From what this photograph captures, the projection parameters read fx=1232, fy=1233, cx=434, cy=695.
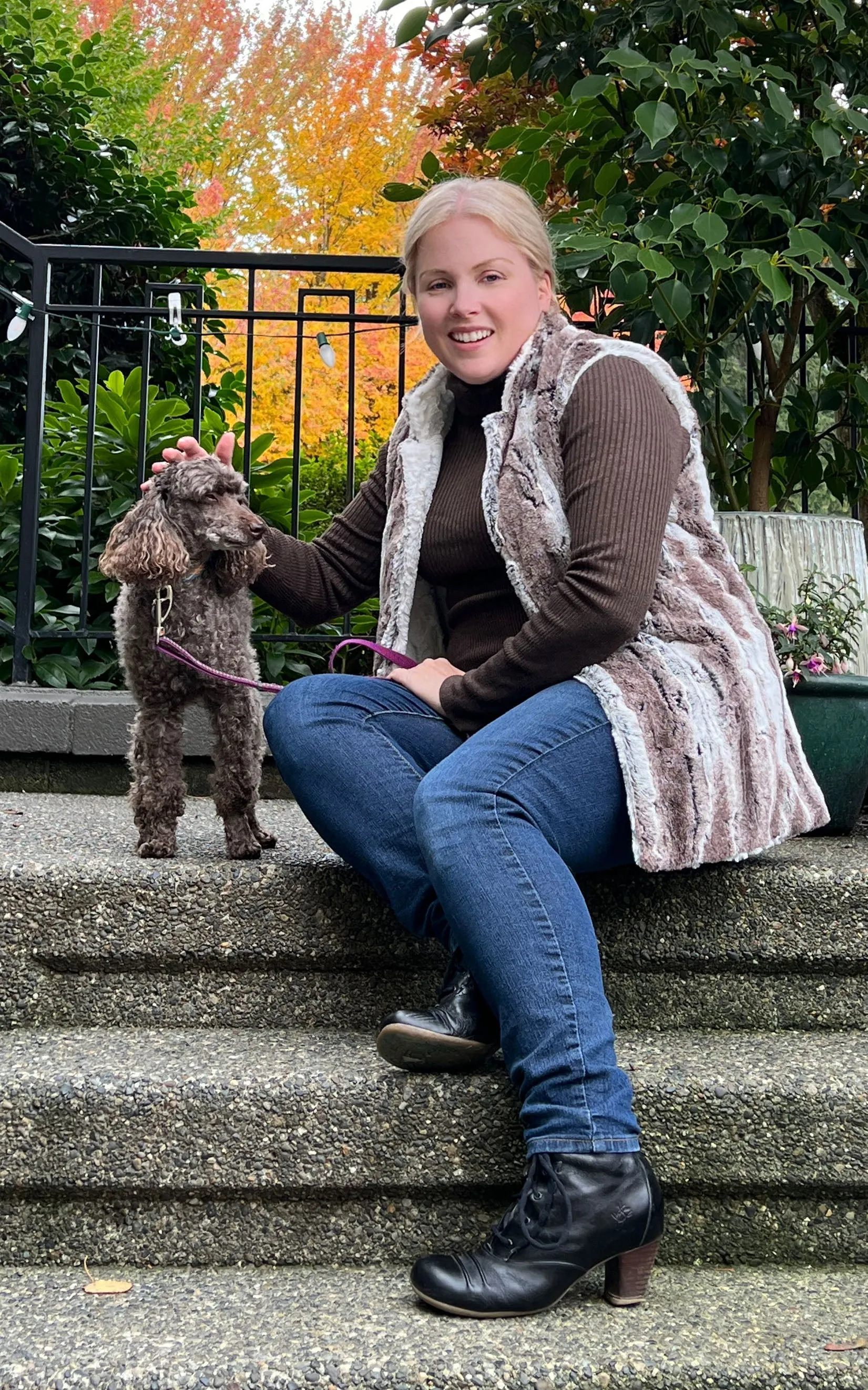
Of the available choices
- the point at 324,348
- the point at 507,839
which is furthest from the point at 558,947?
the point at 324,348

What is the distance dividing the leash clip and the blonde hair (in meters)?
0.74

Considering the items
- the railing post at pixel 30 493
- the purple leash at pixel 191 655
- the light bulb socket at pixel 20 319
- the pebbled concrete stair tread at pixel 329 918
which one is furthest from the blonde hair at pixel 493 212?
the railing post at pixel 30 493

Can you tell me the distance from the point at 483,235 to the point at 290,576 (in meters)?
0.73

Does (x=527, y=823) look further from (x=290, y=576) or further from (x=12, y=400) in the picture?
(x=12, y=400)

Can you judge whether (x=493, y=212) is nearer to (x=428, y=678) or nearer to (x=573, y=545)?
(x=573, y=545)

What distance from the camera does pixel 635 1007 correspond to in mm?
2139

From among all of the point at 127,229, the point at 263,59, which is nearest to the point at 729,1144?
the point at 127,229

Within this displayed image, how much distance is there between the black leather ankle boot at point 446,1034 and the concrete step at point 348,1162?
26 mm

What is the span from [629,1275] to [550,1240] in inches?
5.7

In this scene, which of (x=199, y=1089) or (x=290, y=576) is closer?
(x=199, y=1089)

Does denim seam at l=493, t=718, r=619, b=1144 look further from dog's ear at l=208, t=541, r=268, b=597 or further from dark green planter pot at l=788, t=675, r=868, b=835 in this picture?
dark green planter pot at l=788, t=675, r=868, b=835

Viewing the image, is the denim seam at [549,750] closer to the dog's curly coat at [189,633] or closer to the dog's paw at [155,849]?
the dog's curly coat at [189,633]

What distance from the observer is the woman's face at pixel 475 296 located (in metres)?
2.14

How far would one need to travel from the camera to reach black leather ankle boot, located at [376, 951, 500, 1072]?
1.78 metres
